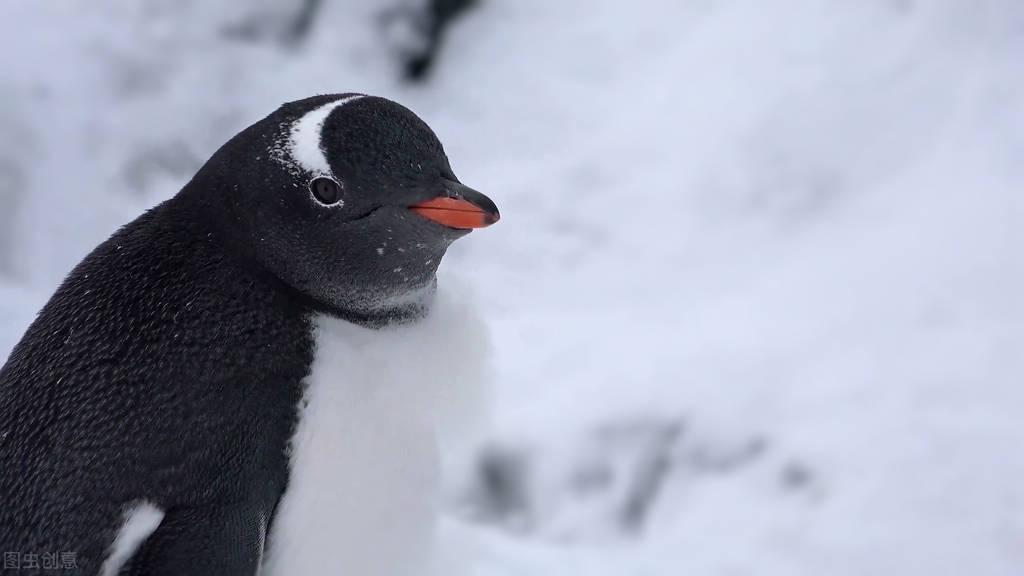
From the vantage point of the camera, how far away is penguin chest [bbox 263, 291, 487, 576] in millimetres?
1123

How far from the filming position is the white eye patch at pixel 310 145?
1110 millimetres

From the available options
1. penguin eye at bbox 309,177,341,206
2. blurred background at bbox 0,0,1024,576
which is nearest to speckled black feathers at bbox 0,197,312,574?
penguin eye at bbox 309,177,341,206

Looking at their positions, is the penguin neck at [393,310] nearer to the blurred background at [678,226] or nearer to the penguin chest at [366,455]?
the penguin chest at [366,455]

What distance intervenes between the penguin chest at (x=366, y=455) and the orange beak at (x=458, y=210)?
17 centimetres

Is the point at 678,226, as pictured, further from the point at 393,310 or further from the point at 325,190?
the point at 325,190

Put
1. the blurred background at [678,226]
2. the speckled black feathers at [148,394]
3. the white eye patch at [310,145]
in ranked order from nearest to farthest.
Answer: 1. the speckled black feathers at [148,394]
2. the white eye patch at [310,145]
3. the blurred background at [678,226]

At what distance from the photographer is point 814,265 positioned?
2467mm

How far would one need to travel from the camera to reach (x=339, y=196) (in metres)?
1.12

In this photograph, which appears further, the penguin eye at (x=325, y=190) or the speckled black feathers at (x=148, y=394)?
the penguin eye at (x=325, y=190)

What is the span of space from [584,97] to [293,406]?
2060 mm

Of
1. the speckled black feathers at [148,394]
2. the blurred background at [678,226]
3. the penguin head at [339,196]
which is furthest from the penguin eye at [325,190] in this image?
the blurred background at [678,226]

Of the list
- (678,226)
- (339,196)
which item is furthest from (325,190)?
(678,226)

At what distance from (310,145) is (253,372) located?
0.81ft

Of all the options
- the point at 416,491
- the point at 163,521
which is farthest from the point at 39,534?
the point at 416,491
